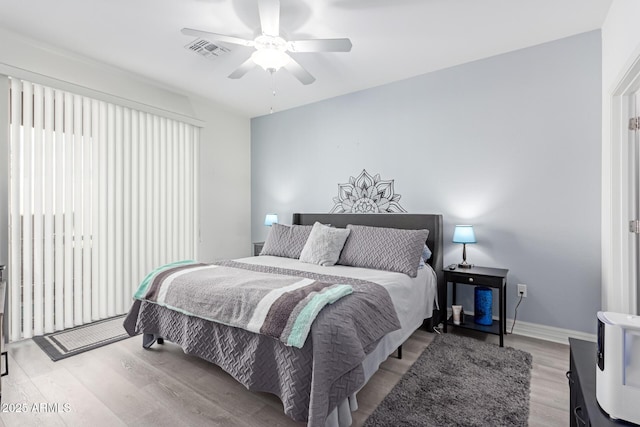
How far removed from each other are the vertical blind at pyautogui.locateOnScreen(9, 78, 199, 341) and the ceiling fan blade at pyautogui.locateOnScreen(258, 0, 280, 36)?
220 cm

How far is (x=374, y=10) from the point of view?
91.5 inches

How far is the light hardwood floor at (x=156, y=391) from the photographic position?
1729 millimetres

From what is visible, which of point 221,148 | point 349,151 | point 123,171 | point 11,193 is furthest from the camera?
point 221,148

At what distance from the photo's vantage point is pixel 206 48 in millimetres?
2795

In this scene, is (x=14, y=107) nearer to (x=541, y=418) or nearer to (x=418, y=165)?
(x=418, y=165)

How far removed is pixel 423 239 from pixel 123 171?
3.24 m

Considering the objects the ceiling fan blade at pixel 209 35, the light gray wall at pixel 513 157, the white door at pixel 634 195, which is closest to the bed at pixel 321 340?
the light gray wall at pixel 513 157

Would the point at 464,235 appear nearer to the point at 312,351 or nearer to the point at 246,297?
the point at 312,351

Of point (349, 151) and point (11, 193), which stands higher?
point (349, 151)

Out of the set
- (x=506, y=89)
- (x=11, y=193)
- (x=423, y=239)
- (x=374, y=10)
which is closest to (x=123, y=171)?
(x=11, y=193)

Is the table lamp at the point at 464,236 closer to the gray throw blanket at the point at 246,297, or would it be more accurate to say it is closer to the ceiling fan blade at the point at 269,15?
the gray throw blanket at the point at 246,297

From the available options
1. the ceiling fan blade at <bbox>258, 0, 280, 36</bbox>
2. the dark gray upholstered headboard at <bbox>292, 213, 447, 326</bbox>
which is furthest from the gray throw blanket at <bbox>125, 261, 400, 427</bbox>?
the ceiling fan blade at <bbox>258, 0, 280, 36</bbox>

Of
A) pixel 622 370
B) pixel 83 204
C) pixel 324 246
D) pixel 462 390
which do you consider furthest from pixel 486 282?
pixel 83 204

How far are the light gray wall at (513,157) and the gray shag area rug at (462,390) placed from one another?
0.79m
